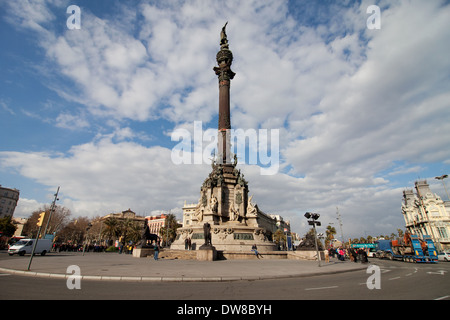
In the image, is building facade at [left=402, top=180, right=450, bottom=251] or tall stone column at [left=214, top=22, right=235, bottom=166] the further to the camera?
building facade at [left=402, top=180, right=450, bottom=251]

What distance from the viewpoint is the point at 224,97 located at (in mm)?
34875

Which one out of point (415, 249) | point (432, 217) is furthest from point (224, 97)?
point (432, 217)

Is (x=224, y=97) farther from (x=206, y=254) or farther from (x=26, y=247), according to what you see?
(x=26, y=247)

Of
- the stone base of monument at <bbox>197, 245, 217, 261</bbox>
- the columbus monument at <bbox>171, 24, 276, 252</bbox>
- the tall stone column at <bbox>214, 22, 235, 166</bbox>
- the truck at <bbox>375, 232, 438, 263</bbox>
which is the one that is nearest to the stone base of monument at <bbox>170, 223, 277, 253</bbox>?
the columbus monument at <bbox>171, 24, 276, 252</bbox>

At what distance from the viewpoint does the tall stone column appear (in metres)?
32.0

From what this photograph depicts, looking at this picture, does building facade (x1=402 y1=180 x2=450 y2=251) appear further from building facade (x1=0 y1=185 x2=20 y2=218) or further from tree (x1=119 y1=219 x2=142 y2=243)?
building facade (x1=0 y1=185 x2=20 y2=218)

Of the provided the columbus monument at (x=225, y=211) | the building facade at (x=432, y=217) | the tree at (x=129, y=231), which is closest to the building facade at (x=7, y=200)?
the tree at (x=129, y=231)

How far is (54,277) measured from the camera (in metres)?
9.95

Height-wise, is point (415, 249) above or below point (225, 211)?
below

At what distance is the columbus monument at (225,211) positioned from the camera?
24109mm

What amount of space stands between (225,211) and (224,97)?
1780cm

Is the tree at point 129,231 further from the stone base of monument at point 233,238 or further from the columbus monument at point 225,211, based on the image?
the stone base of monument at point 233,238

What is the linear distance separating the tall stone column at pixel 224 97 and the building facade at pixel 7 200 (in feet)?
302
